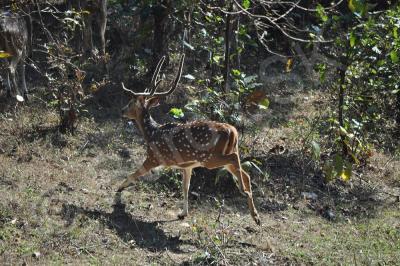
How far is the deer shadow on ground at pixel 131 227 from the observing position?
8.00 meters

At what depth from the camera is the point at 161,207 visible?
9.08 metres

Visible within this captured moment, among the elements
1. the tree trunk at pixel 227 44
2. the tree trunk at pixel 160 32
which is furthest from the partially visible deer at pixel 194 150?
the tree trunk at pixel 160 32

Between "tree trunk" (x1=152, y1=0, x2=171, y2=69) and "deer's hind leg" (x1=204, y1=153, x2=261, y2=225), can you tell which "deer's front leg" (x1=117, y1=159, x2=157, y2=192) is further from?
"tree trunk" (x1=152, y1=0, x2=171, y2=69)

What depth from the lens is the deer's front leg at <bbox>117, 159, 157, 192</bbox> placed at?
29.1 feet

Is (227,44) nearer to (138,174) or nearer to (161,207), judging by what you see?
(138,174)

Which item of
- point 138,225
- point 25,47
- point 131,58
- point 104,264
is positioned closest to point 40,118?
point 25,47

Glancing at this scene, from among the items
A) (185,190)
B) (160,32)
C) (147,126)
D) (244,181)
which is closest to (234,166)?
(244,181)

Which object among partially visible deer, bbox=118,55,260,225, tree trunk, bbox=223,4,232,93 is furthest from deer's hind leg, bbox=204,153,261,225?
tree trunk, bbox=223,4,232,93

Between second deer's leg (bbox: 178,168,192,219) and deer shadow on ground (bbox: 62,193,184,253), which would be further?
second deer's leg (bbox: 178,168,192,219)

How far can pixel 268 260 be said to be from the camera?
7.77m

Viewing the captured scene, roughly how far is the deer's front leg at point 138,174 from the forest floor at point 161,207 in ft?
0.52

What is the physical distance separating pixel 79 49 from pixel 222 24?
2.83m

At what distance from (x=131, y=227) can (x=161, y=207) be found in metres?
0.82

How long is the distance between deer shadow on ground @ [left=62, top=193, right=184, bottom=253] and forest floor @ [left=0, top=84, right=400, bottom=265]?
1 cm
